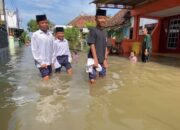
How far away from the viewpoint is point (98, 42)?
6.07 metres

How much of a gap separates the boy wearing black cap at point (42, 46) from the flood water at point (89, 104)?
46cm

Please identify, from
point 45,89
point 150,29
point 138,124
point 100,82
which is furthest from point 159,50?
point 138,124

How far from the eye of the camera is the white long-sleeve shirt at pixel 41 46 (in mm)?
6465

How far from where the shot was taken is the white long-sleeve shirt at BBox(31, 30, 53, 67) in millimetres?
6465

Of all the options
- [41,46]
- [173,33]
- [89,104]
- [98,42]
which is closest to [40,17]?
[41,46]

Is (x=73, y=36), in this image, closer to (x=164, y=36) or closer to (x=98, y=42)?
(x=164, y=36)

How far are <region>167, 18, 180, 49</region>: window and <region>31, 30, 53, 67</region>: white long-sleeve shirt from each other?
11368 mm

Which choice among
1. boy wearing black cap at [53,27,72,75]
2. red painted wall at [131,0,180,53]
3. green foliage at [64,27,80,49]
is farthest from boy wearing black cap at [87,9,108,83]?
green foliage at [64,27,80,49]

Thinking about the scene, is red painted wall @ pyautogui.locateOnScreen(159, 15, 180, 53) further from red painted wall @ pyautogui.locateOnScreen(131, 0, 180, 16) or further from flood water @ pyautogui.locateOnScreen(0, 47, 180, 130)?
flood water @ pyautogui.locateOnScreen(0, 47, 180, 130)

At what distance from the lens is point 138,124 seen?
3.72 meters

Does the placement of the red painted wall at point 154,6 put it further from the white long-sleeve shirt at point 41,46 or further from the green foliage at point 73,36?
the green foliage at point 73,36

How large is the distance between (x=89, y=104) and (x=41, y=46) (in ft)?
8.31

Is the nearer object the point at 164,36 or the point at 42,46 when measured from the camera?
the point at 42,46

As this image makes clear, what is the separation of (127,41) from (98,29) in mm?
10944
